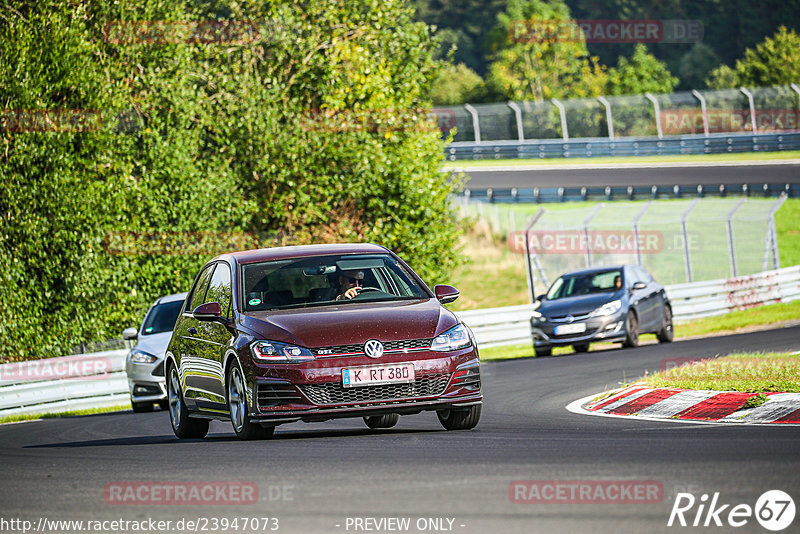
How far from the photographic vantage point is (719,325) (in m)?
28.2

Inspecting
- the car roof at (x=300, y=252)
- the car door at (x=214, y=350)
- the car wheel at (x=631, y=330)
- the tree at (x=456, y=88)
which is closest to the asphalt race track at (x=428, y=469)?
the car door at (x=214, y=350)

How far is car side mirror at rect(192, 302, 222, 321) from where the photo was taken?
10820 millimetres

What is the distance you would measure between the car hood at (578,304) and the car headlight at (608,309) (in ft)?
0.21

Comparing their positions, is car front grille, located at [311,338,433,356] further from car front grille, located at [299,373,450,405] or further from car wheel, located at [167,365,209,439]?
car wheel, located at [167,365,209,439]

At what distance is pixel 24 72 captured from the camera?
2417 cm

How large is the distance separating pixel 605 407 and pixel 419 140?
66.6 feet

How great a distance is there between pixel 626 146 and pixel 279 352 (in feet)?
160

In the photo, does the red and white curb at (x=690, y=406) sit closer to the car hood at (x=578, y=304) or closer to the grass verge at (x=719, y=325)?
the car hood at (x=578, y=304)

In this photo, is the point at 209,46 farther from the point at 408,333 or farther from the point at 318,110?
the point at 408,333

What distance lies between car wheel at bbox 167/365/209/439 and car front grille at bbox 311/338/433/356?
8.44ft

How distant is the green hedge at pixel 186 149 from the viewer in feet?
79.5

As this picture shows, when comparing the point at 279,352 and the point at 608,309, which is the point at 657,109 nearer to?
the point at 608,309

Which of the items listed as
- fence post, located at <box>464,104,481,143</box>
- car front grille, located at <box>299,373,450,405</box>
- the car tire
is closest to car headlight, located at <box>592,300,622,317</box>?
the car tire

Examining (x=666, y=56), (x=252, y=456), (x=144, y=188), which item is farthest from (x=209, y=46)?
(x=666, y=56)
